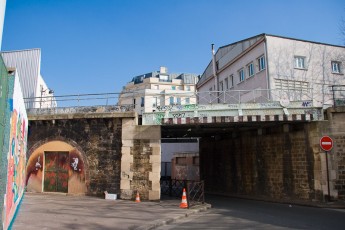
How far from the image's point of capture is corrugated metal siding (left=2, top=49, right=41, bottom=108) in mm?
22625

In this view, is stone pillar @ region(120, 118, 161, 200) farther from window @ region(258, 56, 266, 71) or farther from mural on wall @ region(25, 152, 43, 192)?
window @ region(258, 56, 266, 71)

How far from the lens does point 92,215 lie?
9828mm

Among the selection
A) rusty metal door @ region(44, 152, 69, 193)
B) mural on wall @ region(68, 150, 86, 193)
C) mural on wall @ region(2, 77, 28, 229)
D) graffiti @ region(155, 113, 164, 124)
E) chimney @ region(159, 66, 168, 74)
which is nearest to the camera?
mural on wall @ region(2, 77, 28, 229)

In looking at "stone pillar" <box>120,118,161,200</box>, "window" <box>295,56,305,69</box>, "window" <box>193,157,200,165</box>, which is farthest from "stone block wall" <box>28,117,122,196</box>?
"window" <box>193,157,200,165</box>

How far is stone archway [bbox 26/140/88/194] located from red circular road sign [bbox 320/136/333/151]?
35.6 feet

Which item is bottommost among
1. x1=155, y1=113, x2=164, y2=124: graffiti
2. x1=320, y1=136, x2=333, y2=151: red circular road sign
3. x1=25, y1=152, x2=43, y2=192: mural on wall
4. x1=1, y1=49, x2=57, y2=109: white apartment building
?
x1=25, y1=152, x2=43, y2=192: mural on wall

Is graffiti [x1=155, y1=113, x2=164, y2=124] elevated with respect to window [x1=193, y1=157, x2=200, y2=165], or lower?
elevated

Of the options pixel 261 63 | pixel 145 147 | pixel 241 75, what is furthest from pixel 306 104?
pixel 241 75

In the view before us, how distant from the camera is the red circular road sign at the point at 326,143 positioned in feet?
46.1

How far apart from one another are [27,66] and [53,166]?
10.5 metres

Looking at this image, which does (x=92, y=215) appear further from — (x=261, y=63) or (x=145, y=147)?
(x=261, y=63)

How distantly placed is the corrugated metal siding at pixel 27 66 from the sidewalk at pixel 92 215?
38.9ft

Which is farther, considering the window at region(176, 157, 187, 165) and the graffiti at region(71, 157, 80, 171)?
the window at region(176, 157, 187, 165)

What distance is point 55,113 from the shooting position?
16109 millimetres
